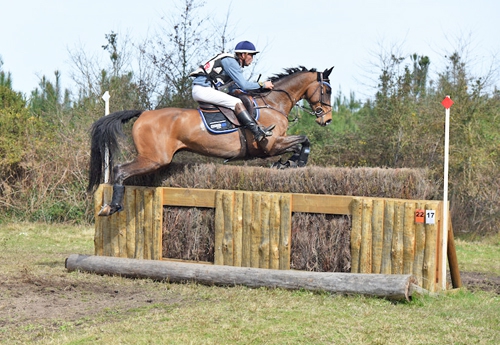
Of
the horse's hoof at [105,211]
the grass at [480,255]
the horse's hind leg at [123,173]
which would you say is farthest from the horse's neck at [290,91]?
the grass at [480,255]

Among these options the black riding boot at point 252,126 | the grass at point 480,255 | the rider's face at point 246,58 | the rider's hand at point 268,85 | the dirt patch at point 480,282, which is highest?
the rider's face at point 246,58

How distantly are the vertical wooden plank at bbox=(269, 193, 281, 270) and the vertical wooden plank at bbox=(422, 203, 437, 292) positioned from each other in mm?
1694

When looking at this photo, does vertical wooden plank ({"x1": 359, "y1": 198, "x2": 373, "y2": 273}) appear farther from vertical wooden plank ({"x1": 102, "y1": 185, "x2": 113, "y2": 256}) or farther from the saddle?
vertical wooden plank ({"x1": 102, "y1": 185, "x2": 113, "y2": 256})

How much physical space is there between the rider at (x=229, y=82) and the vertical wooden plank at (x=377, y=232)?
72.0 inches

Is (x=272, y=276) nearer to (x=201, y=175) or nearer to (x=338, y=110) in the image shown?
(x=201, y=175)

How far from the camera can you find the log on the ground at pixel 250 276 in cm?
695

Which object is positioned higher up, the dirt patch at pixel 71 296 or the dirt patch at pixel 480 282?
the dirt patch at pixel 480 282

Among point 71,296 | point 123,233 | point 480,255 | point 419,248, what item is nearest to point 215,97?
A: point 123,233

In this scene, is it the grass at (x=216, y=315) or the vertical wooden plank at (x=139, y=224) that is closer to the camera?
the grass at (x=216, y=315)

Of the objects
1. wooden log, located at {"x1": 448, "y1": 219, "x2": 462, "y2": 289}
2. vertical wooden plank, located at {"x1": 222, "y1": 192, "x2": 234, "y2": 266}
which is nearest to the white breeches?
vertical wooden plank, located at {"x1": 222, "y1": 192, "x2": 234, "y2": 266}

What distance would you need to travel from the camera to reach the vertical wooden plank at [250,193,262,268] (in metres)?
8.19

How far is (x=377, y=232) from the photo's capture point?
24.7 feet

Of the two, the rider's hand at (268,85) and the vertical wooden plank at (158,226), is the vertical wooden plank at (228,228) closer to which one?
the vertical wooden plank at (158,226)

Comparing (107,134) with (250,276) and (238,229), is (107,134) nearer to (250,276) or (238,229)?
(238,229)
